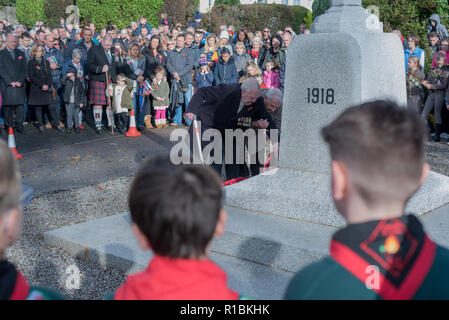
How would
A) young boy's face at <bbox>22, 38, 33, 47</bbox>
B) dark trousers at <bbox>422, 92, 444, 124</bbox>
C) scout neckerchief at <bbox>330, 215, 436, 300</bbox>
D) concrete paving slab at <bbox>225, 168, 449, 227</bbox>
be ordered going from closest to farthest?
scout neckerchief at <bbox>330, 215, 436, 300</bbox>, concrete paving slab at <bbox>225, 168, 449, 227</bbox>, dark trousers at <bbox>422, 92, 444, 124</bbox>, young boy's face at <bbox>22, 38, 33, 47</bbox>

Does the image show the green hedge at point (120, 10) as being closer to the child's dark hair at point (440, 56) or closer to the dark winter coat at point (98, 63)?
the dark winter coat at point (98, 63)

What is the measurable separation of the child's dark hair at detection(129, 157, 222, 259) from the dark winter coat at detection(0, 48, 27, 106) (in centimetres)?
1012

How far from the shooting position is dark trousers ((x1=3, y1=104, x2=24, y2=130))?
11.1m

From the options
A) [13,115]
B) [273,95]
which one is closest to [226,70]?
[13,115]

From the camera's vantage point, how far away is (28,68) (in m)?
11.2

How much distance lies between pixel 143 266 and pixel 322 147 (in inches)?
85.9

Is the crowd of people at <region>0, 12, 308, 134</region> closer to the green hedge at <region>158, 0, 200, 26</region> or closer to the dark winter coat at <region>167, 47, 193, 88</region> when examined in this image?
the dark winter coat at <region>167, 47, 193, 88</region>

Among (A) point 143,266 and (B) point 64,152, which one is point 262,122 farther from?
(B) point 64,152

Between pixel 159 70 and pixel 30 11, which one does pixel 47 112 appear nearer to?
pixel 159 70

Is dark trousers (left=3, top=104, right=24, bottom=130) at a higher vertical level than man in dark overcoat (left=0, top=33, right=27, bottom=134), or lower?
lower

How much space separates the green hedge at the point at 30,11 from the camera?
116ft

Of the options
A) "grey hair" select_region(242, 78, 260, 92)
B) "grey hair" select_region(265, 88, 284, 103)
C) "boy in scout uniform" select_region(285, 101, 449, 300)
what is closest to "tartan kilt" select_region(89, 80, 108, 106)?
"grey hair" select_region(265, 88, 284, 103)

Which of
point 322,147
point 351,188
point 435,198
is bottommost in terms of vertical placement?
point 435,198

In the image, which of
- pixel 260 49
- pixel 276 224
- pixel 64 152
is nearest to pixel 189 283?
pixel 276 224
